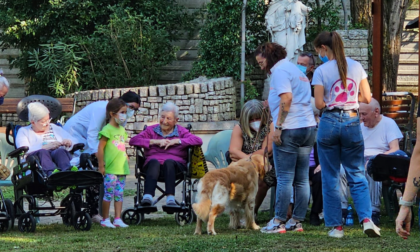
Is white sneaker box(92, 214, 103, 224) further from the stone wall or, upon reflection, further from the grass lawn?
the stone wall

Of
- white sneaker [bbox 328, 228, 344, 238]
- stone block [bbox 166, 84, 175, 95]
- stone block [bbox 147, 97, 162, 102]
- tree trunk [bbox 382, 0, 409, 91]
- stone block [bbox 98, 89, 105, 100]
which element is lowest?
white sneaker [bbox 328, 228, 344, 238]

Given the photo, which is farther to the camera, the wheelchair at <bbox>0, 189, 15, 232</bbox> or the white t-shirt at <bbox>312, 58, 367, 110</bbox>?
the wheelchair at <bbox>0, 189, 15, 232</bbox>

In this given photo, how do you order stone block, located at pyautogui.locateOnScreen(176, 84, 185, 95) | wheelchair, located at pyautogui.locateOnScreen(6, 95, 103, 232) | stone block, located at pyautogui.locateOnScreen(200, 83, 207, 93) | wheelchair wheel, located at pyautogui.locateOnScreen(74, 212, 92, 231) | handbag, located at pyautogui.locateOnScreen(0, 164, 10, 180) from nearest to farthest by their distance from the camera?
1. wheelchair, located at pyautogui.locateOnScreen(6, 95, 103, 232)
2. wheelchair wheel, located at pyautogui.locateOnScreen(74, 212, 92, 231)
3. handbag, located at pyautogui.locateOnScreen(0, 164, 10, 180)
4. stone block, located at pyautogui.locateOnScreen(176, 84, 185, 95)
5. stone block, located at pyautogui.locateOnScreen(200, 83, 207, 93)

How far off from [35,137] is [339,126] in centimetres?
313

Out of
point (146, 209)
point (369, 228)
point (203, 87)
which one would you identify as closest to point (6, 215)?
point (146, 209)

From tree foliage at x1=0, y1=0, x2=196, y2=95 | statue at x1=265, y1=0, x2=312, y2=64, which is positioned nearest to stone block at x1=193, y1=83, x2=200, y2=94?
statue at x1=265, y1=0, x2=312, y2=64

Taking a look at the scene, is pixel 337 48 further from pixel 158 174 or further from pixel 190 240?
pixel 158 174

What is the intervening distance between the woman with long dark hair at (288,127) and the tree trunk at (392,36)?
1066 cm

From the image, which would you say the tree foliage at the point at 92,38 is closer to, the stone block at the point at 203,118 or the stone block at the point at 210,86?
the stone block at the point at 210,86

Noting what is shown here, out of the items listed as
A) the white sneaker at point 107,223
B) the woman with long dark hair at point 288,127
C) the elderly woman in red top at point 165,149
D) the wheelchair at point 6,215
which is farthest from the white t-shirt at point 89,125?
the woman with long dark hair at point 288,127

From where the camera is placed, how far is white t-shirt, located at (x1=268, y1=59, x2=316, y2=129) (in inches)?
258

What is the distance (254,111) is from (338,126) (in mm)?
1754

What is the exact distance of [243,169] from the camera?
708 centimetres

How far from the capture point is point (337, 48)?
6285 millimetres
